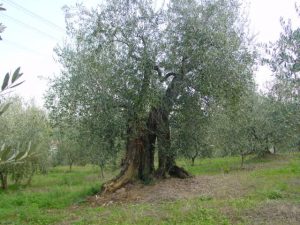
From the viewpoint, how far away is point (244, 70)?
15023mm

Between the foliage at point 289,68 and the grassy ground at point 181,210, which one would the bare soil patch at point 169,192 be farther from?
the foliage at point 289,68

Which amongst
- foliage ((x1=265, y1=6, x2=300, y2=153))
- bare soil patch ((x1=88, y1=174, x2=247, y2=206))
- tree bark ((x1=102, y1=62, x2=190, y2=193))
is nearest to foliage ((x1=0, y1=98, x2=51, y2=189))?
tree bark ((x1=102, y1=62, x2=190, y2=193))

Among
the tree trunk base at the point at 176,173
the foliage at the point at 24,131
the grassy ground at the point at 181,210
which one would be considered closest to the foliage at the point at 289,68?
the grassy ground at the point at 181,210

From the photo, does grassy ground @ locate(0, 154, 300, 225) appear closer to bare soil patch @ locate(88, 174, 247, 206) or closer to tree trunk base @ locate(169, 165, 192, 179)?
bare soil patch @ locate(88, 174, 247, 206)

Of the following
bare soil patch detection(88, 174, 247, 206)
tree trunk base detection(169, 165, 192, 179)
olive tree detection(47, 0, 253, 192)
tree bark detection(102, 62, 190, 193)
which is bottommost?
bare soil patch detection(88, 174, 247, 206)

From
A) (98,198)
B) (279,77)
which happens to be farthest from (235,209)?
(98,198)

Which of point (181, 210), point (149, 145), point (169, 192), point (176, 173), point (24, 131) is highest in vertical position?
point (24, 131)

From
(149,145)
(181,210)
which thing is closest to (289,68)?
(181,210)

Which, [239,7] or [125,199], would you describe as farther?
[239,7]

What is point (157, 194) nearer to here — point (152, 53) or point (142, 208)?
point (142, 208)

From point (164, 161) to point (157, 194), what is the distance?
9.62 ft

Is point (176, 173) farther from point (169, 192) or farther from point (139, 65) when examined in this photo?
point (139, 65)

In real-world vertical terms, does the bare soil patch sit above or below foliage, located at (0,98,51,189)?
below

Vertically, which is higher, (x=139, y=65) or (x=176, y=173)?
(x=139, y=65)
